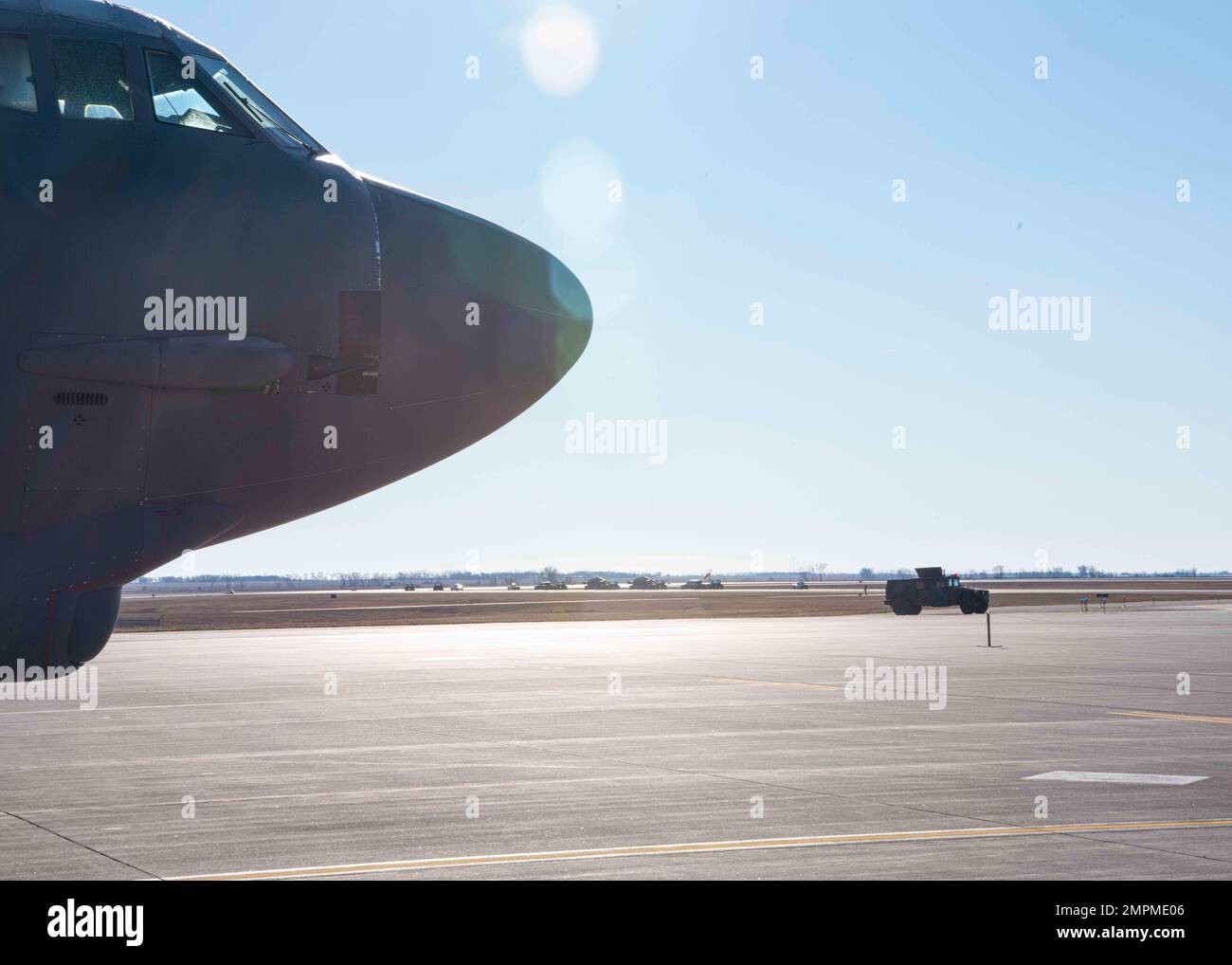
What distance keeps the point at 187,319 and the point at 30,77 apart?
4.35 feet

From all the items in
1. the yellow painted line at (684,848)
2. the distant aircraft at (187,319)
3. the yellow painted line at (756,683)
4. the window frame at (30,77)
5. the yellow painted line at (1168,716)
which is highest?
the window frame at (30,77)

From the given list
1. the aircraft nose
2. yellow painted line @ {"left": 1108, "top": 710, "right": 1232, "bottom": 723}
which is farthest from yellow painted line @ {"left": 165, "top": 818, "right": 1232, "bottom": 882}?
yellow painted line @ {"left": 1108, "top": 710, "right": 1232, "bottom": 723}

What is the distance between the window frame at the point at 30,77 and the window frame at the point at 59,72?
0.21 ft

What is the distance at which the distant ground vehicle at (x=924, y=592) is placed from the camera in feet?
253

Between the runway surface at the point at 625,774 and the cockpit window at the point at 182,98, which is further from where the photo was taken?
the runway surface at the point at 625,774

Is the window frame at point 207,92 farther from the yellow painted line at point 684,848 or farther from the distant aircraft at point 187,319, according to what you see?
the yellow painted line at point 684,848

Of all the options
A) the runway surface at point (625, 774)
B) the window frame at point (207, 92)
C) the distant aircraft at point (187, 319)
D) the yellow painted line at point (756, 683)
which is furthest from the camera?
the yellow painted line at point (756, 683)

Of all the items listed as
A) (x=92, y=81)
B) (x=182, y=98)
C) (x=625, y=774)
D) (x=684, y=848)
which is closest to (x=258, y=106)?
(x=182, y=98)

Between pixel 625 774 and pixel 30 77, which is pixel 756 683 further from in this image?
pixel 30 77

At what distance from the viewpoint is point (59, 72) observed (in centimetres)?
633

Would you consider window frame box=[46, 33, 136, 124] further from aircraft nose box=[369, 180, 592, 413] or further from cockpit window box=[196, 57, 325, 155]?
aircraft nose box=[369, 180, 592, 413]

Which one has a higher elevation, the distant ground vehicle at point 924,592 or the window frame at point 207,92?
the window frame at point 207,92

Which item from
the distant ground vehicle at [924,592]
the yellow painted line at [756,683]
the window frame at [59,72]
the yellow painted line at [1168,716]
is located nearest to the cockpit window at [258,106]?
the window frame at [59,72]
